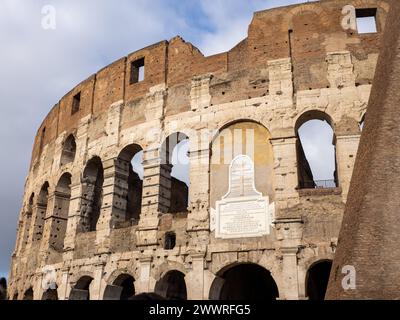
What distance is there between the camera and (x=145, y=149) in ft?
47.2

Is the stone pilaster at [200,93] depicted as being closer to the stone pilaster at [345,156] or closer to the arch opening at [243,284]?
the stone pilaster at [345,156]

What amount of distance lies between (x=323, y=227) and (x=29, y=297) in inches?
460

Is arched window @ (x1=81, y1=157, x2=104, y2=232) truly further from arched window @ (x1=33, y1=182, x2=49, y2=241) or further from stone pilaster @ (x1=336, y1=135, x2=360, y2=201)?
stone pilaster @ (x1=336, y1=135, x2=360, y2=201)

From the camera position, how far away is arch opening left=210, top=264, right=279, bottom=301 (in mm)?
12281

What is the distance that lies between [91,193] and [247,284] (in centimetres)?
610

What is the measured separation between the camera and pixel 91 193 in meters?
16.3

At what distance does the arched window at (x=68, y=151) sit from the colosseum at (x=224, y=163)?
1223 mm

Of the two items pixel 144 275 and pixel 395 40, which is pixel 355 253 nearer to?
pixel 395 40

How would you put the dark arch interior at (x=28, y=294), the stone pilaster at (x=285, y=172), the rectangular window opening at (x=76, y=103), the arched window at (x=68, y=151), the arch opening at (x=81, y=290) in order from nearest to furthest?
the stone pilaster at (x=285, y=172), the arch opening at (x=81, y=290), the dark arch interior at (x=28, y=294), the arched window at (x=68, y=151), the rectangular window opening at (x=76, y=103)

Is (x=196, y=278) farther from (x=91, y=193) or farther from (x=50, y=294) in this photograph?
(x=50, y=294)

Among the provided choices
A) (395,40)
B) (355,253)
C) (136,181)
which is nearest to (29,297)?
(136,181)

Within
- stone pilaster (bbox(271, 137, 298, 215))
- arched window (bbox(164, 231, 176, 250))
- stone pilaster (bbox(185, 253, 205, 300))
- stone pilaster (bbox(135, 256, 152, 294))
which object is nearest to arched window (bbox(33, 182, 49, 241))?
stone pilaster (bbox(135, 256, 152, 294))

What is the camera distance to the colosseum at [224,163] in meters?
11.8

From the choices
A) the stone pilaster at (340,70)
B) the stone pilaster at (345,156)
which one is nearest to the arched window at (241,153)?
the stone pilaster at (345,156)
